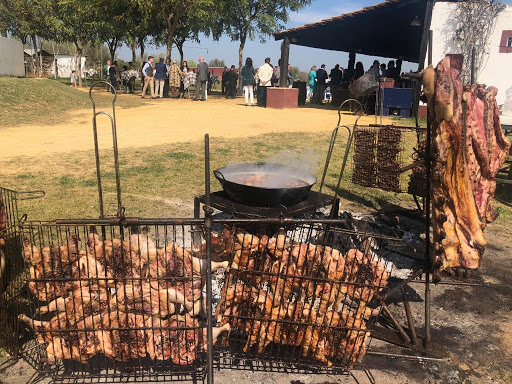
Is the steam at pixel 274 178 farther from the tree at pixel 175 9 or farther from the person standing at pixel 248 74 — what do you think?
the tree at pixel 175 9

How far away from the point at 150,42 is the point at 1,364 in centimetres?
A: 4523

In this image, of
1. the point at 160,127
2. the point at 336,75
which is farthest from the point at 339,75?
the point at 160,127

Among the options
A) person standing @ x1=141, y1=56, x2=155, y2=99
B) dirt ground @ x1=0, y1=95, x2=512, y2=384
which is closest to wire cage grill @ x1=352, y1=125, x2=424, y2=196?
dirt ground @ x1=0, y1=95, x2=512, y2=384

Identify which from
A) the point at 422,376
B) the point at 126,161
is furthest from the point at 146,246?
the point at 126,161

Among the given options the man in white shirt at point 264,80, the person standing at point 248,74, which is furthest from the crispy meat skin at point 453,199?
the person standing at point 248,74

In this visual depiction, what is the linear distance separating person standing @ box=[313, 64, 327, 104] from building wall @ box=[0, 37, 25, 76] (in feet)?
85.3

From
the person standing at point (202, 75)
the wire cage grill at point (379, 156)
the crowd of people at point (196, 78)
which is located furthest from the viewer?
the person standing at point (202, 75)

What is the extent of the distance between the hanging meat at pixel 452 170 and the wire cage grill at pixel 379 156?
3438 mm

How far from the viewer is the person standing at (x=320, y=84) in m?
26.2

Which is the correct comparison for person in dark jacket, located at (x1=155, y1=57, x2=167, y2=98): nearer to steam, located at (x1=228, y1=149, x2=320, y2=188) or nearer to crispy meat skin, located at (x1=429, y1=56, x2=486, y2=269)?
steam, located at (x1=228, y1=149, x2=320, y2=188)

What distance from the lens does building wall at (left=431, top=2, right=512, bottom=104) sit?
52.8 feet

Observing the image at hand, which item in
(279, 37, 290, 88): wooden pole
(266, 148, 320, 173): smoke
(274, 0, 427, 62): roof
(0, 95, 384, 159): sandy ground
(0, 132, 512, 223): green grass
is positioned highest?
(274, 0, 427, 62): roof

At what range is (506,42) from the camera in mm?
16109

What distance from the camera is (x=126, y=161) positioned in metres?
10.0
